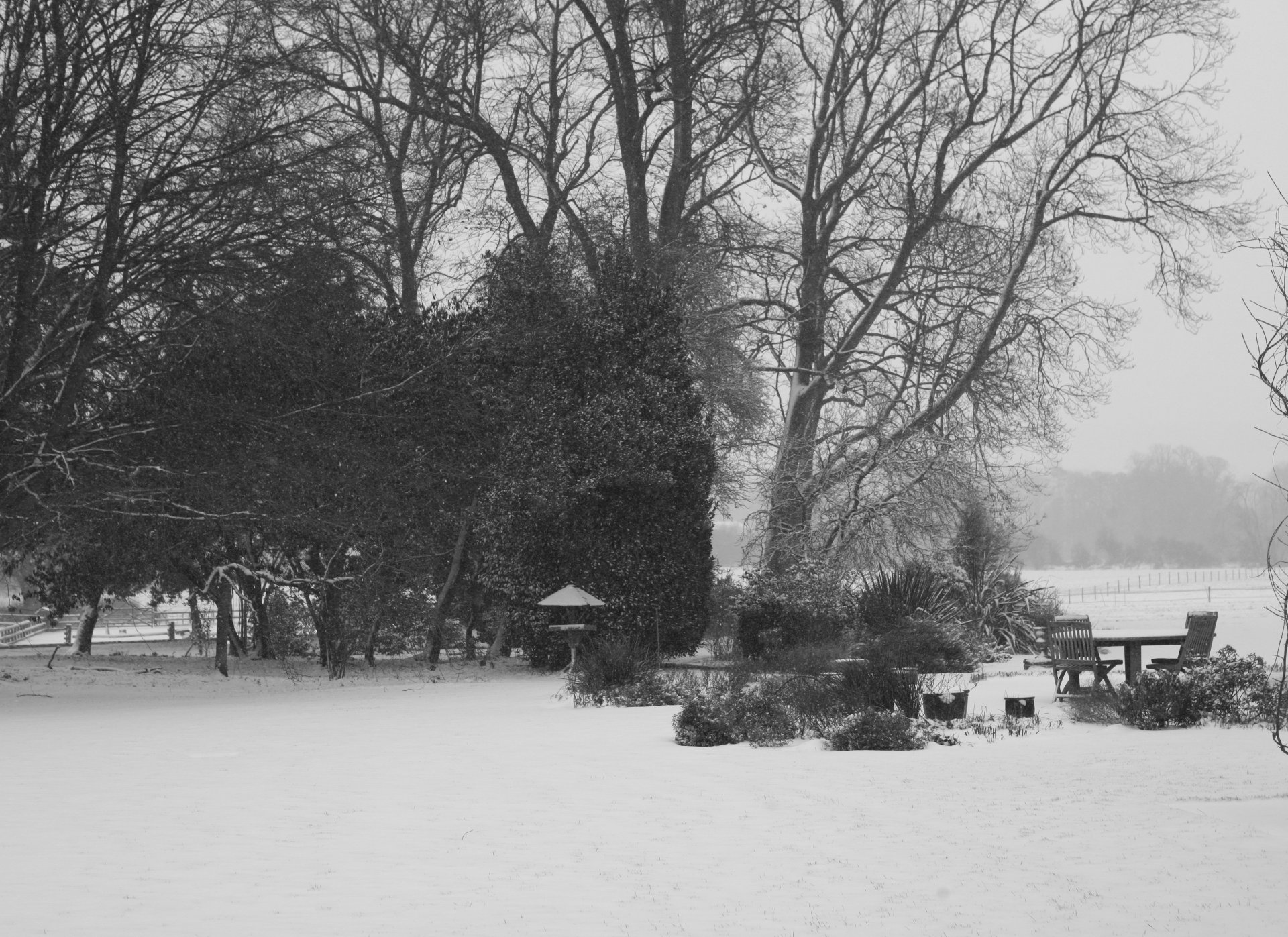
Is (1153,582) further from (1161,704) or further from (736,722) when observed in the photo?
(736,722)

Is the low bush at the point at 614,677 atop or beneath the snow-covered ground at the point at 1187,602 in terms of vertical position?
beneath

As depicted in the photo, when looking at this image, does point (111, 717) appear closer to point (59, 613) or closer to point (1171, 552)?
point (59, 613)

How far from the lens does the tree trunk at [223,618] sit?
60.6 feet

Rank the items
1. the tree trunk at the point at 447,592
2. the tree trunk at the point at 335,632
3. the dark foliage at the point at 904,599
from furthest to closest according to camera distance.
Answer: the tree trunk at the point at 447,592
the dark foliage at the point at 904,599
the tree trunk at the point at 335,632

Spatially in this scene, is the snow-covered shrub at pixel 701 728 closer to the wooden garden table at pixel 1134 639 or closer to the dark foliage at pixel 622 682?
the dark foliage at pixel 622 682

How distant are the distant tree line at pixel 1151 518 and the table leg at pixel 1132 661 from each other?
86.3 meters

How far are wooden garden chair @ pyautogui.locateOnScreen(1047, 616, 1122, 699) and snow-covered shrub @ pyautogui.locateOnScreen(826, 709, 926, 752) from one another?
12.1ft

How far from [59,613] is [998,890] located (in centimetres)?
2248

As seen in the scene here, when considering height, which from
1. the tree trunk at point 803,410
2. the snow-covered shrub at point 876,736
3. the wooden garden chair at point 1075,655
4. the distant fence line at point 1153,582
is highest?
the tree trunk at point 803,410

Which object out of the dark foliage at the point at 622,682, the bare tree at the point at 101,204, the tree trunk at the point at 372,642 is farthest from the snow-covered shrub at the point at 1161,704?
the tree trunk at the point at 372,642

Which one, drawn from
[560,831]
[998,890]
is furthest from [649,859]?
[998,890]

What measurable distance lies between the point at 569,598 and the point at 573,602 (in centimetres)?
9

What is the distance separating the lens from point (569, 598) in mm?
18031

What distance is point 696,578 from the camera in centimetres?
2025
